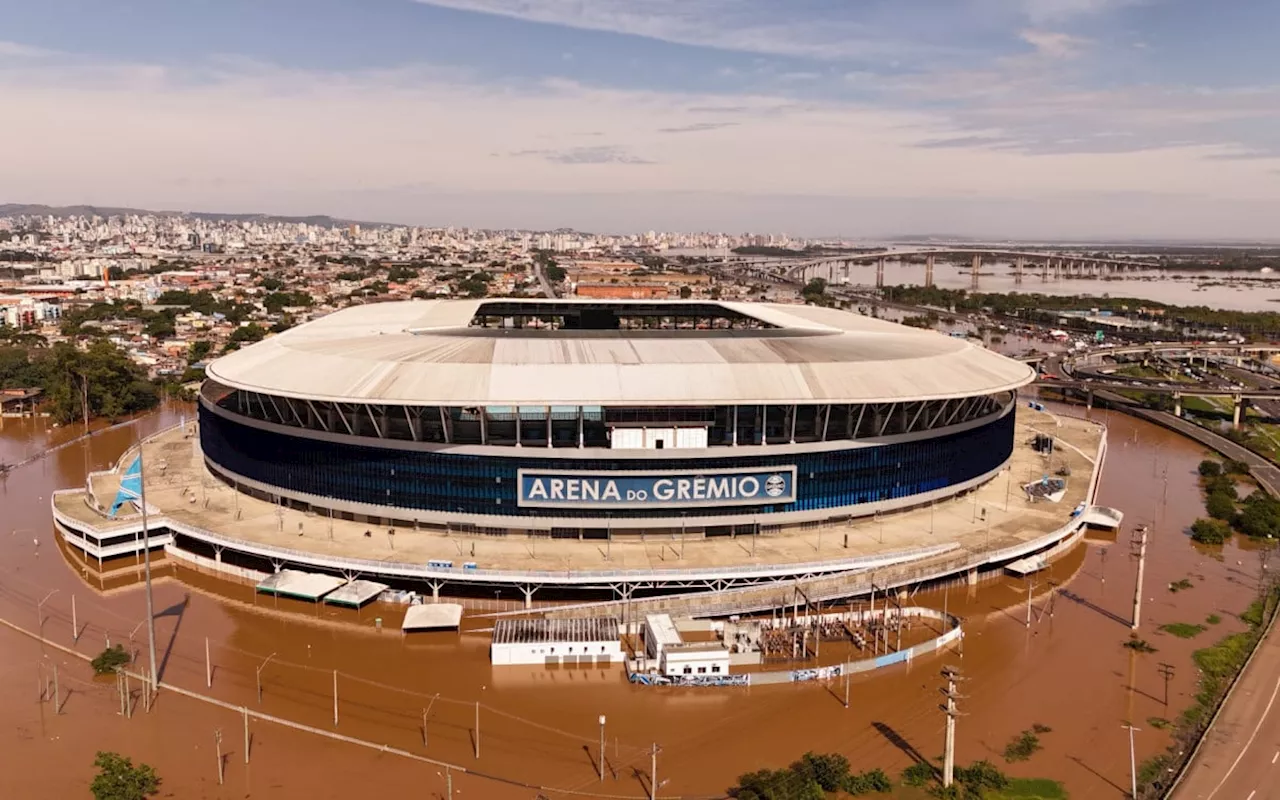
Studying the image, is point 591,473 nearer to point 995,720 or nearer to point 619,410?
point 619,410

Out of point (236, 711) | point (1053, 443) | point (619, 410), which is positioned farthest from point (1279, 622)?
point (236, 711)

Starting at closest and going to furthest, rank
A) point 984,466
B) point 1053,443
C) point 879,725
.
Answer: point 879,725, point 984,466, point 1053,443

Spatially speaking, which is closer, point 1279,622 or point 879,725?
point 879,725

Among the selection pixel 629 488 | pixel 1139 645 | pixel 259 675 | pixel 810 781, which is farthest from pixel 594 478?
pixel 1139 645

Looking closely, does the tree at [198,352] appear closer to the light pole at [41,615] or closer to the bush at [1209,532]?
the light pole at [41,615]

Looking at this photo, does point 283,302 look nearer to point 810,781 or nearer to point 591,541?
point 591,541

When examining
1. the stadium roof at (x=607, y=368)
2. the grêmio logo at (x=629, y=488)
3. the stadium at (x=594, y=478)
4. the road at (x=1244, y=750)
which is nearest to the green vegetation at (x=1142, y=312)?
the stadium roof at (x=607, y=368)
